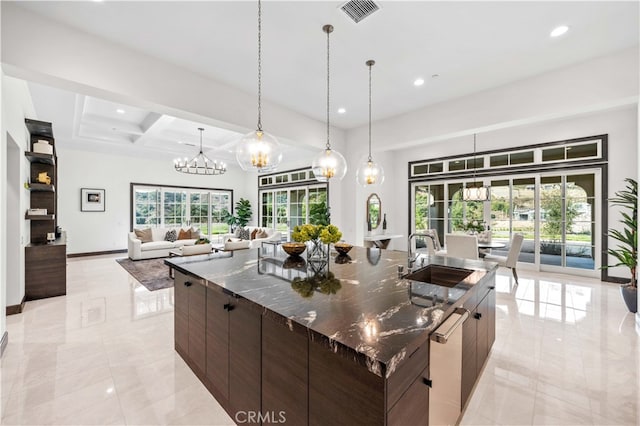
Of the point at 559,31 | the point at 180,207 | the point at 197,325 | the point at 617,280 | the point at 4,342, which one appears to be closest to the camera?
the point at 197,325

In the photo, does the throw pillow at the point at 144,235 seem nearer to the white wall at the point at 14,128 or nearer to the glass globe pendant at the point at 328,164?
the white wall at the point at 14,128

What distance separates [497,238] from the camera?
21.1 feet

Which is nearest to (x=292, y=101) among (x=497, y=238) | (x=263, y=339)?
(x=263, y=339)

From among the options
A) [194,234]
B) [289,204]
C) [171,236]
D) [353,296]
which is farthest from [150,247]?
[353,296]

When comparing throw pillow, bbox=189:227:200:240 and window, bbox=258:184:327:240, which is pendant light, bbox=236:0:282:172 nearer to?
window, bbox=258:184:327:240

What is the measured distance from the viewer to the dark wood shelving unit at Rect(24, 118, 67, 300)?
4.04 metres

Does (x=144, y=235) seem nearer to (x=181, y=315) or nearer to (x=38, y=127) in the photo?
(x=38, y=127)

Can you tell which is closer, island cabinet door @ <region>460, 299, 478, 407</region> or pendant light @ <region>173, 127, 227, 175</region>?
island cabinet door @ <region>460, 299, 478, 407</region>

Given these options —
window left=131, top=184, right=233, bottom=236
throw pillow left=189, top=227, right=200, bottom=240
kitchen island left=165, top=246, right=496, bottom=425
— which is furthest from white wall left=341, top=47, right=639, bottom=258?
window left=131, top=184, right=233, bottom=236

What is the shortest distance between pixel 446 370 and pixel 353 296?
56 centimetres

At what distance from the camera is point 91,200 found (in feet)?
25.6

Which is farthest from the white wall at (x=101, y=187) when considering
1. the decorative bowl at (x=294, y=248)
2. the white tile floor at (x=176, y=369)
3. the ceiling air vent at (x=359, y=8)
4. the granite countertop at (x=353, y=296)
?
the ceiling air vent at (x=359, y=8)

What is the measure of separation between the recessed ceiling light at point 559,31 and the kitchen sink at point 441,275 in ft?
8.85

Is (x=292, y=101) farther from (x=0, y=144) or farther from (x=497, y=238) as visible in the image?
(x=497, y=238)
